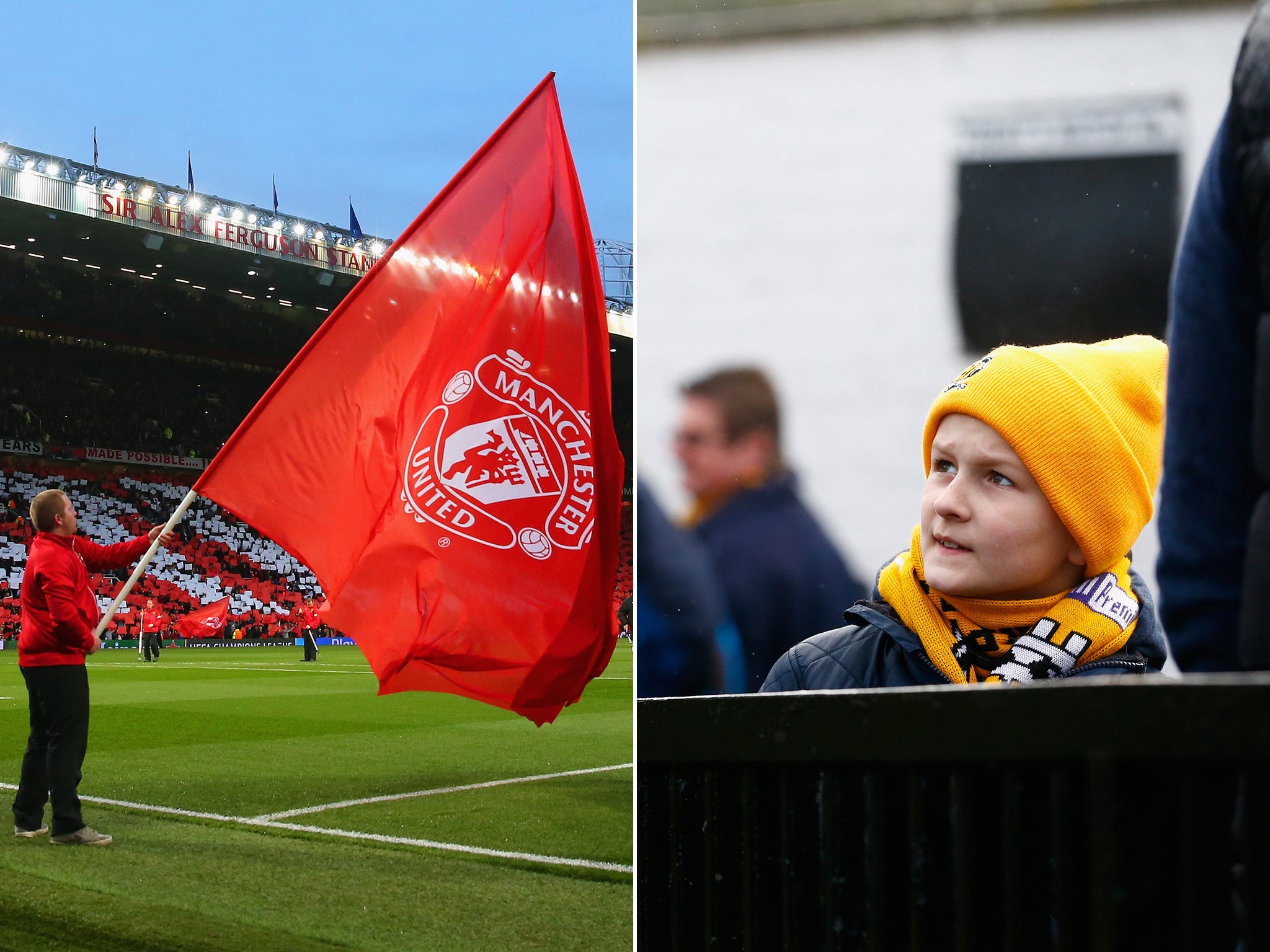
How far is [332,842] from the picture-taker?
5457mm

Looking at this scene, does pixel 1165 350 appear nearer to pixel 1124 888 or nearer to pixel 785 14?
pixel 785 14

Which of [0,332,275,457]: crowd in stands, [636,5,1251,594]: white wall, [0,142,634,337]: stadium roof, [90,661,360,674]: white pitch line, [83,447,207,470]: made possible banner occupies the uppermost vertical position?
[0,142,634,337]: stadium roof

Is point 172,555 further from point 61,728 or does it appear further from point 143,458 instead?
point 61,728

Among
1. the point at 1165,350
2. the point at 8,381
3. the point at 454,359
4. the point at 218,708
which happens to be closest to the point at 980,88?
the point at 1165,350

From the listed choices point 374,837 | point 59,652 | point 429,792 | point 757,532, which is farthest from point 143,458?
point 757,532

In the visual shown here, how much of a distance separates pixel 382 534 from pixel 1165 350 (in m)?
2.65

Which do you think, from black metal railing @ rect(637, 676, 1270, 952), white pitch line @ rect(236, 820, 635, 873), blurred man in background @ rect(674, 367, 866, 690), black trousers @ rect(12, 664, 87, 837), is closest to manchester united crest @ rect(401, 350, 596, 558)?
white pitch line @ rect(236, 820, 635, 873)

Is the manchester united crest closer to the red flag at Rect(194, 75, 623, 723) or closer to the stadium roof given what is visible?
the red flag at Rect(194, 75, 623, 723)

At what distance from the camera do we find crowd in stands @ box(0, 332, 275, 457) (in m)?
28.9

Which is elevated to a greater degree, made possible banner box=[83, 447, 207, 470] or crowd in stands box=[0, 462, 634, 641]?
made possible banner box=[83, 447, 207, 470]

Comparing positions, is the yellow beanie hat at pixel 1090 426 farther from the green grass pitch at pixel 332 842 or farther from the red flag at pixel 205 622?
the red flag at pixel 205 622

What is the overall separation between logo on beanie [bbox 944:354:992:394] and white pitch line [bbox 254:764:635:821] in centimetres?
505

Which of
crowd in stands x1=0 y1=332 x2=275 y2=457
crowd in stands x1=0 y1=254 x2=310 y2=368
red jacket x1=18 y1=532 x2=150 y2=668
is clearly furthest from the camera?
crowd in stands x1=0 y1=332 x2=275 y2=457

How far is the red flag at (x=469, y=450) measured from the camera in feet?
12.4
